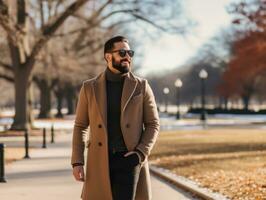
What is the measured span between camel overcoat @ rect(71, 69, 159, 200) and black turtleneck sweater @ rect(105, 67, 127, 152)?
6 cm

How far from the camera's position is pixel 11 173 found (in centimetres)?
1486

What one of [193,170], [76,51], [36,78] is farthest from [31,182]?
[36,78]

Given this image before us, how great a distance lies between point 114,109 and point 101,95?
157 mm

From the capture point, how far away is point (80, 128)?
17.8 ft

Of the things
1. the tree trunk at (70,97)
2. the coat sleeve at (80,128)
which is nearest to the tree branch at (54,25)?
the coat sleeve at (80,128)

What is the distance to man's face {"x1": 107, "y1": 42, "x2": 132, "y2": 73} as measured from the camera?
5.18 meters

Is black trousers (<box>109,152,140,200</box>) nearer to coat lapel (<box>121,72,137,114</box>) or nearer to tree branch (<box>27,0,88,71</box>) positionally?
coat lapel (<box>121,72,137,114</box>)

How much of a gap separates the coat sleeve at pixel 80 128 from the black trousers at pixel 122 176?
1.16ft

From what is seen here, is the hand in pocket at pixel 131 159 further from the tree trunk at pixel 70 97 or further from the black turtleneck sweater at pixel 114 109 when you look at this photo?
the tree trunk at pixel 70 97

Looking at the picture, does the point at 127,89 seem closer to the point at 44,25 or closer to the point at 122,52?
the point at 122,52

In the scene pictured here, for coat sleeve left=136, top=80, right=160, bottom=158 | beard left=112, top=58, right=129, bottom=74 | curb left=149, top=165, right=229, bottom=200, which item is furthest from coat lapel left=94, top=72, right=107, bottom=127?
curb left=149, top=165, right=229, bottom=200

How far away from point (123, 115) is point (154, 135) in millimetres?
353

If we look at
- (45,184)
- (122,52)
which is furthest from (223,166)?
(122,52)

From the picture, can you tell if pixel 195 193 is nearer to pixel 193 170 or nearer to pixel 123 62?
pixel 193 170
